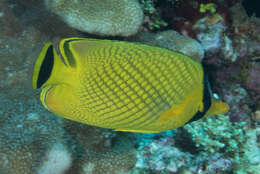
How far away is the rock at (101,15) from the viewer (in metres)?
2.74

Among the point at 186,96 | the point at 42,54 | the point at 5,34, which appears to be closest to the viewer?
the point at 42,54

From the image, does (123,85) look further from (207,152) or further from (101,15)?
(101,15)

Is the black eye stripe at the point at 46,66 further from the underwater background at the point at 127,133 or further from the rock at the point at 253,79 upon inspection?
the rock at the point at 253,79

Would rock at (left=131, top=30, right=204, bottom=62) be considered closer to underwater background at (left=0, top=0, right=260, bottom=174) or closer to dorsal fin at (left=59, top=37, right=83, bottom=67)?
underwater background at (left=0, top=0, right=260, bottom=174)

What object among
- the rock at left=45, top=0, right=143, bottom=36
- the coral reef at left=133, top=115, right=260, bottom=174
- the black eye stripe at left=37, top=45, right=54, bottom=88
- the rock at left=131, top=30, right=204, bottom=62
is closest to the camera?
the black eye stripe at left=37, top=45, right=54, bottom=88

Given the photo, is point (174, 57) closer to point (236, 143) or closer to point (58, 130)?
point (58, 130)

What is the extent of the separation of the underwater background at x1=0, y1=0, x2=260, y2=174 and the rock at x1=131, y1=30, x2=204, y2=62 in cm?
1

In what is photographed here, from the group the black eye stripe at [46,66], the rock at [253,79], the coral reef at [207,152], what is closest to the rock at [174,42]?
the coral reef at [207,152]

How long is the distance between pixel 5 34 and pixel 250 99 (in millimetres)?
3853

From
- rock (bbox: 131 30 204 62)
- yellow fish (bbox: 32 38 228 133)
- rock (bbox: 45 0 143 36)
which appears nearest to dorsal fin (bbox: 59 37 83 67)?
yellow fish (bbox: 32 38 228 133)

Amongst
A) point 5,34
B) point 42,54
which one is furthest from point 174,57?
point 5,34

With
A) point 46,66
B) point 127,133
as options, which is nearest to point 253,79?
point 127,133

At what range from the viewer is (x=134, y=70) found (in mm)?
1289

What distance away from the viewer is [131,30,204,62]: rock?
10.00ft
